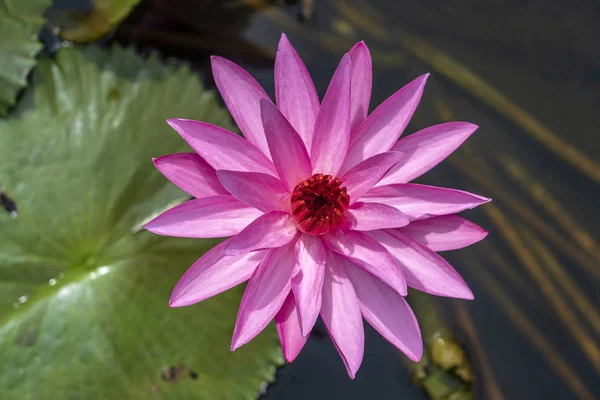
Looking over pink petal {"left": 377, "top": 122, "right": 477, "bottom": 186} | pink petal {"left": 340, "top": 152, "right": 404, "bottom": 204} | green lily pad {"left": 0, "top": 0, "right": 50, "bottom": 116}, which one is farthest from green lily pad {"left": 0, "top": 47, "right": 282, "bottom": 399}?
pink petal {"left": 377, "top": 122, "right": 477, "bottom": 186}

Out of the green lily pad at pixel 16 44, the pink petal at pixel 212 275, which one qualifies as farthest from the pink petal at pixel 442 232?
the green lily pad at pixel 16 44

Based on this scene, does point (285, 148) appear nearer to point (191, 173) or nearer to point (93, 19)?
point (191, 173)

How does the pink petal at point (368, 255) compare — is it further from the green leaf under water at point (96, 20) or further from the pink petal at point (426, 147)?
the green leaf under water at point (96, 20)

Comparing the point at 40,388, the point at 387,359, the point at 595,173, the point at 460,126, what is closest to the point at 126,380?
the point at 40,388

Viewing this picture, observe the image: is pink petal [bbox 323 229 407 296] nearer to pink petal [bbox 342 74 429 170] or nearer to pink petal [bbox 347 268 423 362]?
pink petal [bbox 347 268 423 362]

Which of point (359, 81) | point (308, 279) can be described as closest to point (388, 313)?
point (308, 279)
